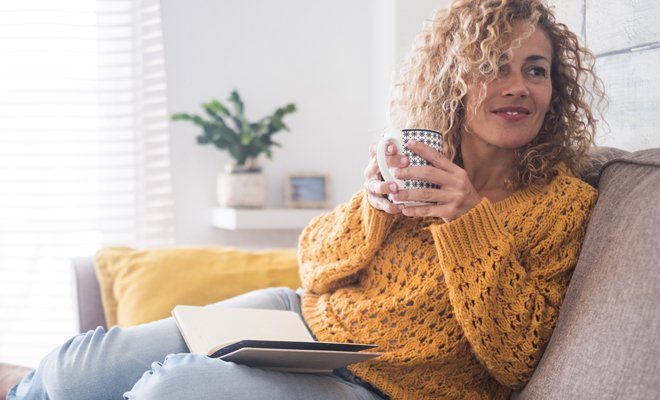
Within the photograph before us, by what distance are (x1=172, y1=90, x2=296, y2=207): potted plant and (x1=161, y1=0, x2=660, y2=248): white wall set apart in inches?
9.8

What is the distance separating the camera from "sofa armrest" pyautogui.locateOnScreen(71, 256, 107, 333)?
1449 mm

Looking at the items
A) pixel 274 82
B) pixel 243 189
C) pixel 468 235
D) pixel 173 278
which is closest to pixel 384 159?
pixel 468 235

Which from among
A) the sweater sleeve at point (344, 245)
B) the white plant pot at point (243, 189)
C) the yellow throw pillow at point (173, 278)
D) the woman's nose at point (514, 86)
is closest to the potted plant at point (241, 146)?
the white plant pot at point (243, 189)

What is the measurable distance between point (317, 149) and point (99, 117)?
43.2 inches

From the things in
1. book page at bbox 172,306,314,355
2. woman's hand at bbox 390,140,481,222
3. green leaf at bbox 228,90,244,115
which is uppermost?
green leaf at bbox 228,90,244,115

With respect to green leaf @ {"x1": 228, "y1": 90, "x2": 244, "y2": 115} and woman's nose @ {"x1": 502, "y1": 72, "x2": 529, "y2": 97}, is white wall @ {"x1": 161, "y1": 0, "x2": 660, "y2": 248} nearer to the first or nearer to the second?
green leaf @ {"x1": 228, "y1": 90, "x2": 244, "y2": 115}

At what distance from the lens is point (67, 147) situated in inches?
94.0

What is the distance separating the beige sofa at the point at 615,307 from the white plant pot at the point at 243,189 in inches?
70.9

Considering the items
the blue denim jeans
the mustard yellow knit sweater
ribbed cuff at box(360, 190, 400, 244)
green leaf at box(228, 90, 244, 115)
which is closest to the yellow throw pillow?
the blue denim jeans

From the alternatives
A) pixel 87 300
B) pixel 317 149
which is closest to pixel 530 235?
pixel 87 300

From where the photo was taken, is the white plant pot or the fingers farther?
the white plant pot

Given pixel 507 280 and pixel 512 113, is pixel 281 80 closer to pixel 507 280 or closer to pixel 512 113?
pixel 512 113

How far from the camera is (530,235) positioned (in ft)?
3.05

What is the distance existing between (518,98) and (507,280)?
359mm
